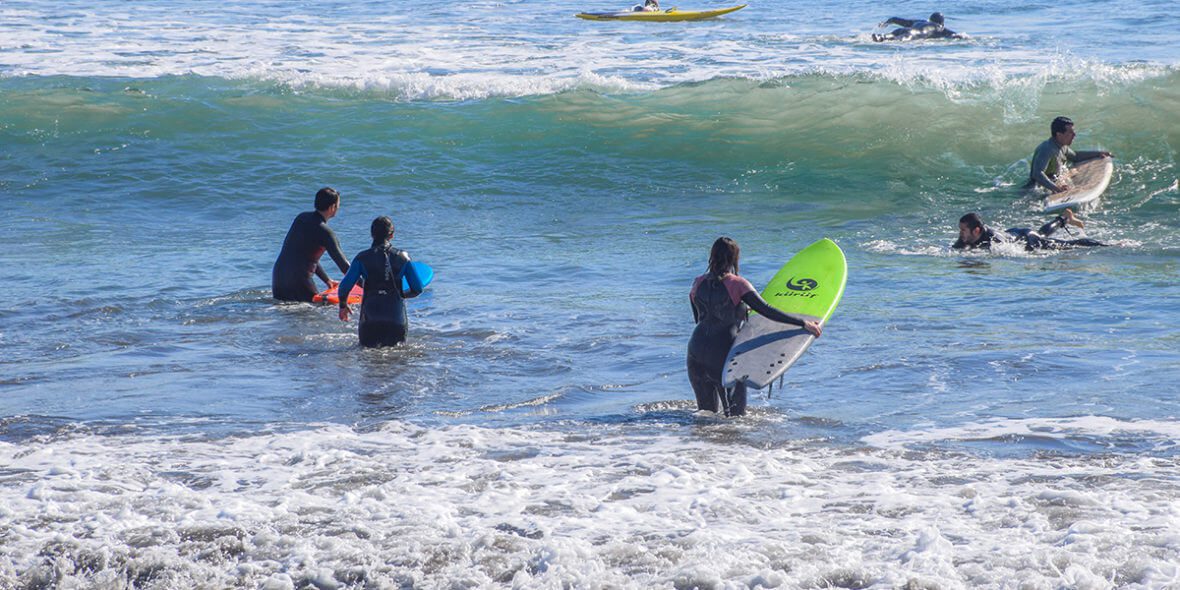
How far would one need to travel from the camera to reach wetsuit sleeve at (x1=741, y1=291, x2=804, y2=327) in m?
7.37

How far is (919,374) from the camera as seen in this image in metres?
8.27

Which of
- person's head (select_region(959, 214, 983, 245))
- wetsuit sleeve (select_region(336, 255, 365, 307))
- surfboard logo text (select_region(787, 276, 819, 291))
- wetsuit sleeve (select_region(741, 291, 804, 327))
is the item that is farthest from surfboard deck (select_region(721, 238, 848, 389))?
person's head (select_region(959, 214, 983, 245))

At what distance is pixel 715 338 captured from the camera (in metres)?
7.52

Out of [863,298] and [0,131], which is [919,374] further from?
[0,131]

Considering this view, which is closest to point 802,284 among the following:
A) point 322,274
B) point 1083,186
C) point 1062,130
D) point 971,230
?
point 322,274

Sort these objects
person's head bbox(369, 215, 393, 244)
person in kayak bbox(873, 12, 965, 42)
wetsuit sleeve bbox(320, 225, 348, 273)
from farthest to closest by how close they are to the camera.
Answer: person in kayak bbox(873, 12, 965, 42) → wetsuit sleeve bbox(320, 225, 348, 273) → person's head bbox(369, 215, 393, 244)

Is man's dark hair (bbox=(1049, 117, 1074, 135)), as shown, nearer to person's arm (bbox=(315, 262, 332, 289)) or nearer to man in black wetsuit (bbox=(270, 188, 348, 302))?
man in black wetsuit (bbox=(270, 188, 348, 302))

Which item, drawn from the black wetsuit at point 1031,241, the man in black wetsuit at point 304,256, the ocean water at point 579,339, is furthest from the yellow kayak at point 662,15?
the man in black wetsuit at point 304,256

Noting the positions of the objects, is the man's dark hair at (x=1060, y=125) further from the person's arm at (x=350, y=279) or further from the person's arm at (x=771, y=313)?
the person's arm at (x=350, y=279)

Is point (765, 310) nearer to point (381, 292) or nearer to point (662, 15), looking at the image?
point (381, 292)

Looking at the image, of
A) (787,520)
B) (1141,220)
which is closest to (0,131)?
(1141,220)

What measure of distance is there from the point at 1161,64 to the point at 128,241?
19.0m

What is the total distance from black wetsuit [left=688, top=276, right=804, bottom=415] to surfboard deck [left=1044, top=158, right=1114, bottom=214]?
8.89m

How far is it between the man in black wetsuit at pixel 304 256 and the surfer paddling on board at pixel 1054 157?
9006 millimetres
